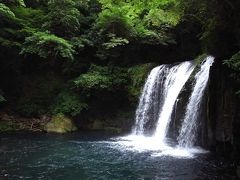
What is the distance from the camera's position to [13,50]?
2236 cm

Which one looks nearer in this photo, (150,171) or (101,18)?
(150,171)

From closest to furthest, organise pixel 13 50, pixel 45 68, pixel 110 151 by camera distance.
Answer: pixel 110 151 < pixel 13 50 < pixel 45 68

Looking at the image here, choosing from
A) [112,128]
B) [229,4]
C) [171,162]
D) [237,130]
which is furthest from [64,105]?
[229,4]

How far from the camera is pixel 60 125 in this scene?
20.6 meters

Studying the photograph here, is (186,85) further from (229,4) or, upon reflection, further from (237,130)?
(229,4)

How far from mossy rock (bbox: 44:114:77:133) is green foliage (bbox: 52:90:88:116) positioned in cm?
38

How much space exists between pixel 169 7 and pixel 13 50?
504 inches

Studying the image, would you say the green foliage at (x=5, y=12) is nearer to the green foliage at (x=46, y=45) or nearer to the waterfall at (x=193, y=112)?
the green foliage at (x=46, y=45)

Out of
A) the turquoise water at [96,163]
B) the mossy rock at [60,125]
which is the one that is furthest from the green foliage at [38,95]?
the turquoise water at [96,163]

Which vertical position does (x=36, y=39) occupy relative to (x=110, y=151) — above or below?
above

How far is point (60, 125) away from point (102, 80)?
11.8 feet

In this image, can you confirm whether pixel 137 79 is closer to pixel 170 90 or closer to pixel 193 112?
pixel 170 90

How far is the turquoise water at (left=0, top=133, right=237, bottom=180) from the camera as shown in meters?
11.0

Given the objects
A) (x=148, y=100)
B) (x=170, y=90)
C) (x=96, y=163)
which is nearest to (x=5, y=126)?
(x=148, y=100)
